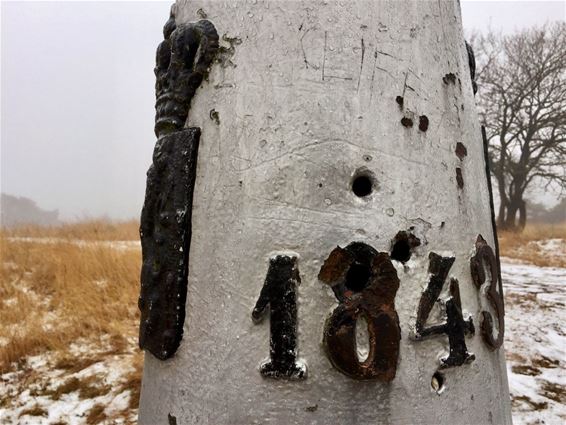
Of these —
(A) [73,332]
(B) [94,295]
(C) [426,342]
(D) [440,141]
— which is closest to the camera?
(C) [426,342]

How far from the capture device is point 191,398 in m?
1.11

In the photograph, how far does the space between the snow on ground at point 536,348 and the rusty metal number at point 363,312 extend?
183 cm

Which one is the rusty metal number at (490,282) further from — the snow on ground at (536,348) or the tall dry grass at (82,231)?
the tall dry grass at (82,231)

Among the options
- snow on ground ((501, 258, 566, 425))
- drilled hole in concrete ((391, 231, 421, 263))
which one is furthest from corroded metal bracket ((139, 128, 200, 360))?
snow on ground ((501, 258, 566, 425))

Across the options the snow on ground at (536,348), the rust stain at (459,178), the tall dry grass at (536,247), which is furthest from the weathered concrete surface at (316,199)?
the tall dry grass at (536,247)

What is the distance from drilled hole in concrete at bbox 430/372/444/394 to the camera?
108cm

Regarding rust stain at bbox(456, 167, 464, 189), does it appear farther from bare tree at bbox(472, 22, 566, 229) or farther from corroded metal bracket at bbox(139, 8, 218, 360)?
bare tree at bbox(472, 22, 566, 229)

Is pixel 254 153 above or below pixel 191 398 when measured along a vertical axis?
above

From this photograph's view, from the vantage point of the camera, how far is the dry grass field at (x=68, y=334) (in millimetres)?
2654

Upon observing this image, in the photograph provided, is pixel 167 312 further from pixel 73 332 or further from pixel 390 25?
pixel 73 332

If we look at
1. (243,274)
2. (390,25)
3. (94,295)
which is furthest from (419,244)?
(94,295)

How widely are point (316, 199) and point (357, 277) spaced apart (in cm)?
21

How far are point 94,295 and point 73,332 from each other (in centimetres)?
77

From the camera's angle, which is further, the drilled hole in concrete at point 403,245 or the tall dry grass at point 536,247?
the tall dry grass at point 536,247
